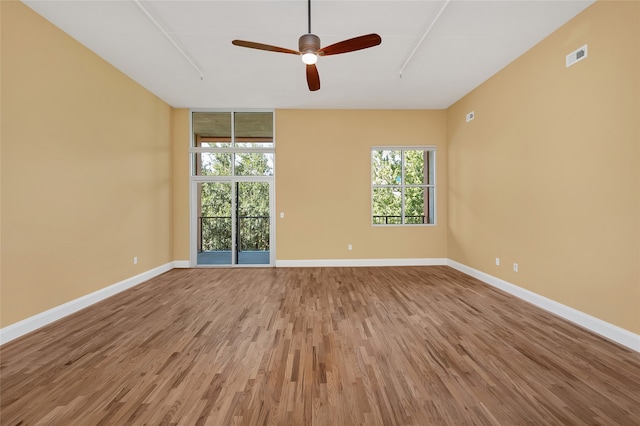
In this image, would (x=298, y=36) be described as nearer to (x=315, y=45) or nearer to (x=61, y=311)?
(x=315, y=45)

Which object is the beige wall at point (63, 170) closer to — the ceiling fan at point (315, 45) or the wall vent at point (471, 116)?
the ceiling fan at point (315, 45)

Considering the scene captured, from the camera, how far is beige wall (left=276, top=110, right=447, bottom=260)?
19.2 ft

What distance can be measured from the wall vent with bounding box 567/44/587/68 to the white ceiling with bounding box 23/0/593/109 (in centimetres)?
12

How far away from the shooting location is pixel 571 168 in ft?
10.0

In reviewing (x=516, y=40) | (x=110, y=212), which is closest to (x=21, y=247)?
(x=110, y=212)

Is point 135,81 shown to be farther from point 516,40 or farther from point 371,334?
point 516,40

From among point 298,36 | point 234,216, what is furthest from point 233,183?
point 298,36

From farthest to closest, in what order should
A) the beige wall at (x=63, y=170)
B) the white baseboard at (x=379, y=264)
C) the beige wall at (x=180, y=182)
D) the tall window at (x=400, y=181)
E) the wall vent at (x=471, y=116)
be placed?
the tall window at (x=400, y=181) < the beige wall at (x=180, y=182) < the wall vent at (x=471, y=116) < the beige wall at (x=63, y=170) < the white baseboard at (x=379, y=264)

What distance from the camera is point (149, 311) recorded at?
3350 millimetres

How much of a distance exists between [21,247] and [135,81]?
319 cm

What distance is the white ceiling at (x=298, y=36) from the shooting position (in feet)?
9.49

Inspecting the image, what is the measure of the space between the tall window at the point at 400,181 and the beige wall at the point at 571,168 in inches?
55.7

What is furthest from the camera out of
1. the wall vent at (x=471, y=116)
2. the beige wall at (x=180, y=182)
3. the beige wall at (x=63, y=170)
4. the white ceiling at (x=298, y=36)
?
the beige wall at (x=180, y=182)

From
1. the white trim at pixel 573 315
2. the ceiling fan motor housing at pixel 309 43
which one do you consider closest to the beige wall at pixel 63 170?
the ceiling fan motor housing at pixel 309 43
